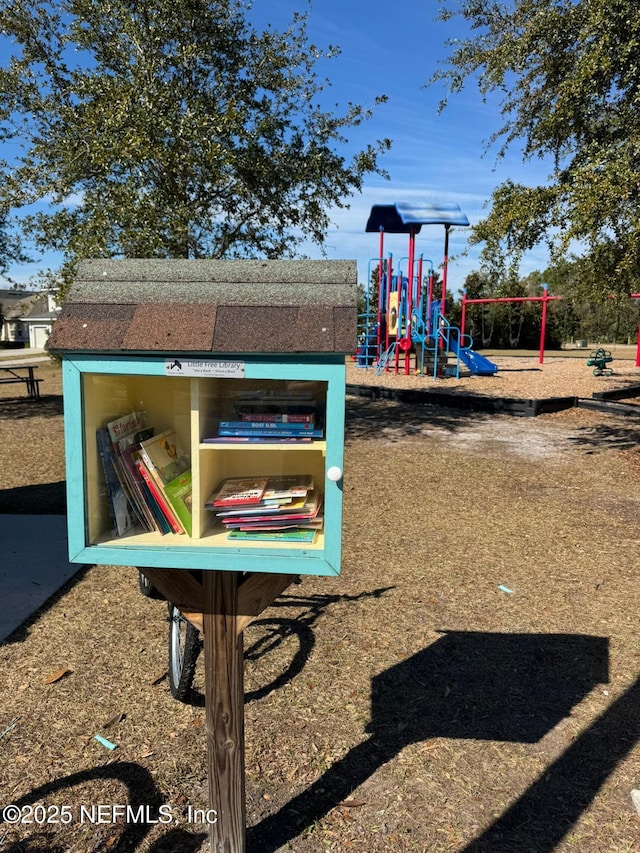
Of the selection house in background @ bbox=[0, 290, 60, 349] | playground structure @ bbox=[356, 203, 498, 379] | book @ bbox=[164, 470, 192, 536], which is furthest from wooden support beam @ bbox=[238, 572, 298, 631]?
house in background @ bbox=[0, 290, 60, 349]

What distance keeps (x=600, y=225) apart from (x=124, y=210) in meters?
5.55

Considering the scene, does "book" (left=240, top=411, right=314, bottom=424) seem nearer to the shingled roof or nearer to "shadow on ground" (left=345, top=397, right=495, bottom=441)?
the shingled roof

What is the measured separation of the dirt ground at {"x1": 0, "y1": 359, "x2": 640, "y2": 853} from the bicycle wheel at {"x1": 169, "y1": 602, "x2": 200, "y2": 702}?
0.10 meters

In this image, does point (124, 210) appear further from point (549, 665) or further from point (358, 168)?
point (549, 665)

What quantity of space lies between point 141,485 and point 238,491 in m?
0.30

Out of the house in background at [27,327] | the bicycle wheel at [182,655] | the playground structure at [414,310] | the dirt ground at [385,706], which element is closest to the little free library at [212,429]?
the dirt ground at [385,706]

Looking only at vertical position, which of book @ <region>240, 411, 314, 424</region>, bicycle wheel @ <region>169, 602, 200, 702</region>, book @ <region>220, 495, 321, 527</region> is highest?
book @ <region>240, 411, 314, 424</region>

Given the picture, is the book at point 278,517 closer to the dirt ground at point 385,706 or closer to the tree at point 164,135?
the dirt ground at point 385,706

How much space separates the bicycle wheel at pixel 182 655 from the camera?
2.91 metres

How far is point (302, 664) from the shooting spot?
3.37m

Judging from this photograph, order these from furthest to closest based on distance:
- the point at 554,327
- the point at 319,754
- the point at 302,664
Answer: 1. the point at 554,327
2. the point at 302,664
3. the point at 319,754

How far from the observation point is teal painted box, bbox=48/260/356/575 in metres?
1.73

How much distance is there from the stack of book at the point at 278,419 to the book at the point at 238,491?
174 millimetres

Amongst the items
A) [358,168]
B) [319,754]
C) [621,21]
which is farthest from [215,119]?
[319,754]
